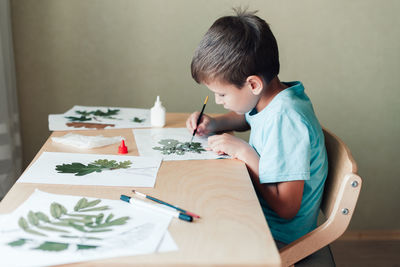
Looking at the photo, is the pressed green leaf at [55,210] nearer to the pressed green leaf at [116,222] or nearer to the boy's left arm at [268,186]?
the pressed green leaf at [116,222]

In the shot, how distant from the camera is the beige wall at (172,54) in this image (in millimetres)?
1911

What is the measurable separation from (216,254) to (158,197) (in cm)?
24

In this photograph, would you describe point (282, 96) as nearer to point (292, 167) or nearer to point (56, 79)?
point (292, 167)

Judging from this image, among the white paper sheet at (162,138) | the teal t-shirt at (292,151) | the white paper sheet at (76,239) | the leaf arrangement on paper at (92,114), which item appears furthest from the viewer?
the leaf arrangement on paper at (92,114)

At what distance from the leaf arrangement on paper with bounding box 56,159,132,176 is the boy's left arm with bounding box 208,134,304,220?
264 mm

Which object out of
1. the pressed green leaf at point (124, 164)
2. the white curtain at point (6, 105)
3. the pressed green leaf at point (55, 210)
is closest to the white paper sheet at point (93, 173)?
the pressed green leaf at point (124, 164)

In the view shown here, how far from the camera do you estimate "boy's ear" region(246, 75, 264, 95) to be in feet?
3.50

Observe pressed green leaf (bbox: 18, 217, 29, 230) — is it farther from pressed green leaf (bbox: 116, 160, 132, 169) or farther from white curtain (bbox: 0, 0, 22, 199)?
white curtain (bbox: 0, 0, 22, 199)

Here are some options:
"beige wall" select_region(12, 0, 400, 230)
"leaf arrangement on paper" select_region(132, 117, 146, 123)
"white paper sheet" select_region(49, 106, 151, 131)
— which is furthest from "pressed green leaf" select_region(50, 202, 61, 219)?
"beige wall" select_region(12, 0, 400, 230)

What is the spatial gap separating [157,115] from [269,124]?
0.46 m

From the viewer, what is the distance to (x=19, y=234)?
2.16ft

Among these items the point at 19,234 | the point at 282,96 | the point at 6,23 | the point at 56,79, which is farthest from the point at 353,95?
the point at 19,234

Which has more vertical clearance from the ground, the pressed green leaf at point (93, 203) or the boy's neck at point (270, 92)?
the boy's neck at point (270, 92)

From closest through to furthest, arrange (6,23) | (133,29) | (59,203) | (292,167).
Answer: (59,203)
(292,167)
(6,23)
(133,29)
